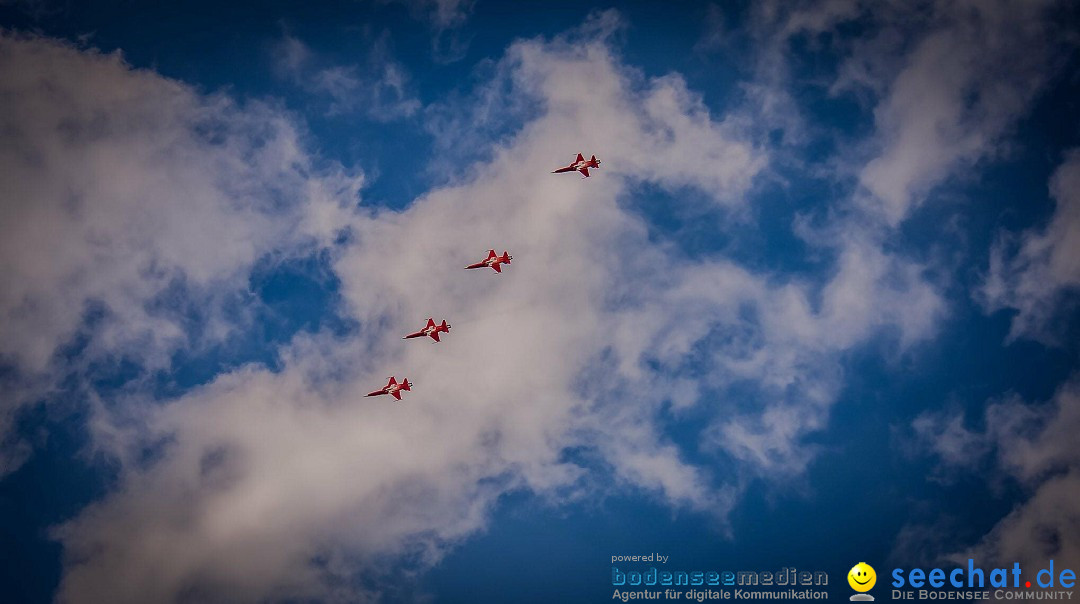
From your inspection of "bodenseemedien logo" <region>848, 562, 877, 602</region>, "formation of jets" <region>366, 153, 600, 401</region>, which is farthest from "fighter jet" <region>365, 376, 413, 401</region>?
"bodenseemedien logo" <region>848, 562, 877, 602</region>

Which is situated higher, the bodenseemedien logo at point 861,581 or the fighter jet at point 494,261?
the fighter jet at point 494,261

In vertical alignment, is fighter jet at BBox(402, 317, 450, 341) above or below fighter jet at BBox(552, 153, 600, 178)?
below

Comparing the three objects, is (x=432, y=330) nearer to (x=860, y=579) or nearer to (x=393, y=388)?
(x=393, y=388)

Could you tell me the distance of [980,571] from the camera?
133750 mm

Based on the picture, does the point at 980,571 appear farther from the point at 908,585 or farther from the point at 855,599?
the point at 855,599

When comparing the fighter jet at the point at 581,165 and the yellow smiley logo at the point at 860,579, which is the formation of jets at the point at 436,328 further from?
the yellow smiley logo at the point at 860,579

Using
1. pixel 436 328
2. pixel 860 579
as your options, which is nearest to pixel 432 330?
pixel 436 328

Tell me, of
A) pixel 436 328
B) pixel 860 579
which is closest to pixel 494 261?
pixel 436 328

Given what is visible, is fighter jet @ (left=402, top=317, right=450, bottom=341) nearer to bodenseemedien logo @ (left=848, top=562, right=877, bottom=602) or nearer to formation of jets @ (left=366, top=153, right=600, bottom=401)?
formation of jets @ (left=366, top=153, right=600, bottom=401)

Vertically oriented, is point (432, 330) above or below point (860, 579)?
above

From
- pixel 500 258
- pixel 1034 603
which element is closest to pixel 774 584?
pixel 1034 603

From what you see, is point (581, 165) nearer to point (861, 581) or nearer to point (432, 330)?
point (432, 330)

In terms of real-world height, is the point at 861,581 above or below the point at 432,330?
below

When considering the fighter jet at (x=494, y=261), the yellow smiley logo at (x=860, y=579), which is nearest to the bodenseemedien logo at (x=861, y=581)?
the yellow smiley logo at (x=860, y=579)
